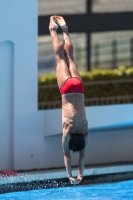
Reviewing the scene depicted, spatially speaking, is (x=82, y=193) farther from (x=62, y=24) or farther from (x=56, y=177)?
(x=62, y=24)

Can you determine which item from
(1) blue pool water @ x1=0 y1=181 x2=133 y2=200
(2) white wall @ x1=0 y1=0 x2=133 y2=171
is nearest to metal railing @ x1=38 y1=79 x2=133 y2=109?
(2) white wall @ x1=0 y1=0 x2=133 y2=171

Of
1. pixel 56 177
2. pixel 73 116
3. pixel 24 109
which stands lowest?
pixel 56 177

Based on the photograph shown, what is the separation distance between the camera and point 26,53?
13.9m

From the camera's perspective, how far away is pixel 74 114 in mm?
10211

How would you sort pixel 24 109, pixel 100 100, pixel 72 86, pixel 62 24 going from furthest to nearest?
pixel 100 100 < pixel 24 109 < pixel 62 24 < pixel 72 86

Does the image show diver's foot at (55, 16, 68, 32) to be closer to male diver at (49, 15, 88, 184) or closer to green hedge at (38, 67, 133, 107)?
male diver at (49, 15, 88, 184)

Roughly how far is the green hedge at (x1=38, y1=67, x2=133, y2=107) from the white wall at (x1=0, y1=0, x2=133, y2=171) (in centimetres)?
103

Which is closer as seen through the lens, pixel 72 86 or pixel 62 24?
pixel 72 86

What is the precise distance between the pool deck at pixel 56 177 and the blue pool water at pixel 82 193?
287 millimetres

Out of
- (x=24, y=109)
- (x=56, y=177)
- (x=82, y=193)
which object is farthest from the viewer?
(x=24, y=109)

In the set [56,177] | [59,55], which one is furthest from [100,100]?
[59,55]

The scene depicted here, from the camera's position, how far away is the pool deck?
42.2 feet

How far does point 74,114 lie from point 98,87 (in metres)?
5.41

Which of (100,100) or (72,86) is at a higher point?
(72,86)
